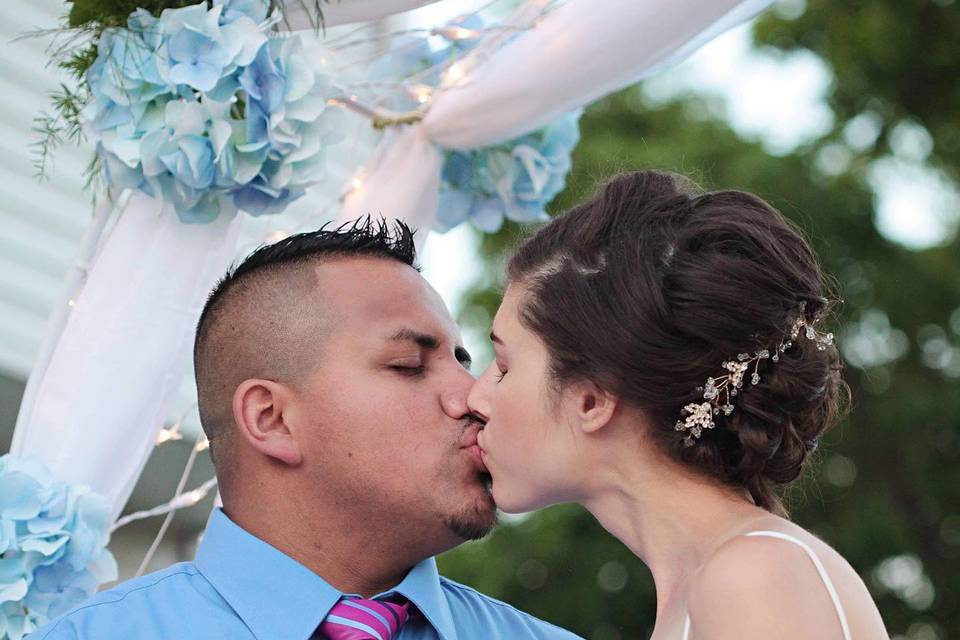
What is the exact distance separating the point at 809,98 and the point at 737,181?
763mm

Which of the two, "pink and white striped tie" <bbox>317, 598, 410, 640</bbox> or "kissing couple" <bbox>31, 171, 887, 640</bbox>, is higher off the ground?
"kissing couple" <bbox>31, 171, 887, 640</bbox>

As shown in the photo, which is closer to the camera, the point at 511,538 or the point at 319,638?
the point at 319,638

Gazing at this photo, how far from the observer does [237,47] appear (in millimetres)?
2668

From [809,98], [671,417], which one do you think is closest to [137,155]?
[671,417]

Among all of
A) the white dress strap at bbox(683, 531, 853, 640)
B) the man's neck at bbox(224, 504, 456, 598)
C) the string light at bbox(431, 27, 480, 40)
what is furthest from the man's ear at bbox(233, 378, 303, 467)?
the string light at bbox(431, 27, 480, 40)

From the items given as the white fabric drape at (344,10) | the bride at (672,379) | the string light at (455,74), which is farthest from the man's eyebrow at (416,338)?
the string light at (455,74)

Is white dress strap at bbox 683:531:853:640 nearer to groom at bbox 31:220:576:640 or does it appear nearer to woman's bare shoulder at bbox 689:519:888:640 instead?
woman's bare shoulder at bbox 689:519:888:640

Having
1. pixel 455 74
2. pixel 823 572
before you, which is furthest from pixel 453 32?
pixel 823 572

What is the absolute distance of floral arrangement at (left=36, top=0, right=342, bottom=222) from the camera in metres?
2.68

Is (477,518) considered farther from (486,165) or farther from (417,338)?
(486,165)

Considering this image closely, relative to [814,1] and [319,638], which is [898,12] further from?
[319,638]

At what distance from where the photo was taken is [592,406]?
2.32 metres

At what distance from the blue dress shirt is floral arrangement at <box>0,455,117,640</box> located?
0.20 m

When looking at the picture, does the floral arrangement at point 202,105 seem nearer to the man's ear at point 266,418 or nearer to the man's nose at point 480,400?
the man's ear at point 266,418
